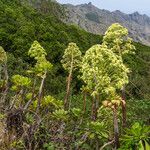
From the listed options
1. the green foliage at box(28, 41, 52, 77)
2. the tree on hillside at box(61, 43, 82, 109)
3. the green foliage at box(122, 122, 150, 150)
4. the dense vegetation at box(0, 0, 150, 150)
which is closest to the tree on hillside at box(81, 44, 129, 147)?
the dense vegetation at box(0, 0, 150, 150)

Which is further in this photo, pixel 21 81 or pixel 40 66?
pixel 40 66

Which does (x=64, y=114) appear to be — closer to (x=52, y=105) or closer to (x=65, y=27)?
(x=52, y=105)

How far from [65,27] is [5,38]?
67.9 feet

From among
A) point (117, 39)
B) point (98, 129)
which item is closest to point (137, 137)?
point (98, 129)

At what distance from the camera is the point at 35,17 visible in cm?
7175

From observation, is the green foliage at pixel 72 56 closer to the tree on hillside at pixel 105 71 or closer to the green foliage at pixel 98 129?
the tree on hillside at pixel 105 71

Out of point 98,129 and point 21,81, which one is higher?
point 98,129

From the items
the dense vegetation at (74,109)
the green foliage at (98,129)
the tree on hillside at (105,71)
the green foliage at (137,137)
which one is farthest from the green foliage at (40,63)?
the green foliage at (137,137)

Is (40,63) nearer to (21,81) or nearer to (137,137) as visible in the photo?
(21,81)

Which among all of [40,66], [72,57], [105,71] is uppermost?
[105,71]

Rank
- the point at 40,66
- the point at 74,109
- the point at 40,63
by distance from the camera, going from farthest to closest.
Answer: the point at 40,63, the point at 40,66, the point at 74,109

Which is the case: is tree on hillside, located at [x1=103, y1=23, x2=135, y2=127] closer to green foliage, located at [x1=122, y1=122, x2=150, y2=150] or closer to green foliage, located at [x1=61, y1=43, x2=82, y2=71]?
green foliage, located at [x1=61, y1=43, x2=82, y2=71]

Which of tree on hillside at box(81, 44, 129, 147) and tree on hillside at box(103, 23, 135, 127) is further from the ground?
tree on hillside at box(103, 23, 135, 127)

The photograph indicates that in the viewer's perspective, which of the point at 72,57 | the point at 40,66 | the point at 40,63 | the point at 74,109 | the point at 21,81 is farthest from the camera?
the point at 72,57
